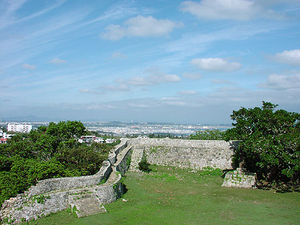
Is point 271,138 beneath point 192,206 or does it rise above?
above

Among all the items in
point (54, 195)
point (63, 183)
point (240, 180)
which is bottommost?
point (240, 180)

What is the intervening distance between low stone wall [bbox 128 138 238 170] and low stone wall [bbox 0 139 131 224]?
11910mm

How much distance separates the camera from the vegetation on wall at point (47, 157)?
15980 millimetres

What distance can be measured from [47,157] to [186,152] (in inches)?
599

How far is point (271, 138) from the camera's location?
69.0ft

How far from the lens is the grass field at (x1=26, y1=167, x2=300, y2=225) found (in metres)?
13.8

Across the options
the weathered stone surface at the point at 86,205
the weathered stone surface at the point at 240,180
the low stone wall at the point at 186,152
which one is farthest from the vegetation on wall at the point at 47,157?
the weathered stone surface at the point at 240,180

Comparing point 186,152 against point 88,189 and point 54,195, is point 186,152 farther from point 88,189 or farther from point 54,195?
point 54,195

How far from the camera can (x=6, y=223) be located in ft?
43.0

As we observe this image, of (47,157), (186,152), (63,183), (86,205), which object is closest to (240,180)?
(186,152)

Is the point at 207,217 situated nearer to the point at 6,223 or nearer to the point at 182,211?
the point at 182,211

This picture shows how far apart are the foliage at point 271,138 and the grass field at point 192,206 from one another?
2556mm

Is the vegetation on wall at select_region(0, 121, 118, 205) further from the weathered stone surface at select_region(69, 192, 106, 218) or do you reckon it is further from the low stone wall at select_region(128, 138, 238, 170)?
the low stone wall at select_region(128, 138, 238, 170)

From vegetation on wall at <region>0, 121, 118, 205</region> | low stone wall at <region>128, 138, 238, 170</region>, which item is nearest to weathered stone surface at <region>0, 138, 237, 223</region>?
low stone wall at <region>128, 138, 238, 170</region>
